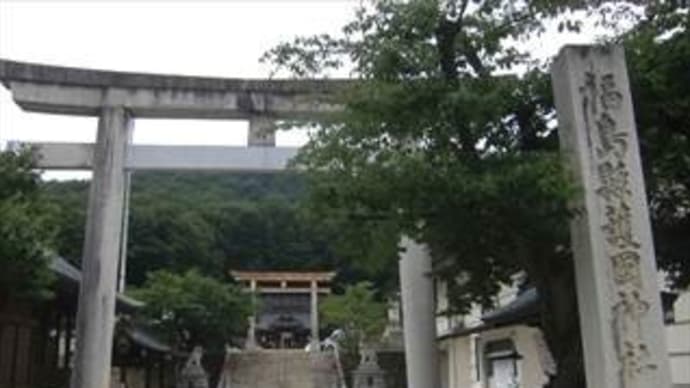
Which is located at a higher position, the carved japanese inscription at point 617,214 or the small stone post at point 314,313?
the small stone post at point 314,313

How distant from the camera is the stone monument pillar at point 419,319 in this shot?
12.8m

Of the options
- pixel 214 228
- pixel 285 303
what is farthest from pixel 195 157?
pixel 285 303

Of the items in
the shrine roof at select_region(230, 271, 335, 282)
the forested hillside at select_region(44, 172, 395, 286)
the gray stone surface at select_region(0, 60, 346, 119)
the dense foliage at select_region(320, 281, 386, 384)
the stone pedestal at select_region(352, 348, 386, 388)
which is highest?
the forested hillside at select_region(44, 172, 395, 286)

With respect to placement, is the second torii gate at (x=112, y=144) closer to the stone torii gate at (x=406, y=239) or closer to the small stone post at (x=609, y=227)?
the stone torii gate at (x=406, y=239)

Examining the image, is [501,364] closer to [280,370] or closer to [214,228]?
[280,370]

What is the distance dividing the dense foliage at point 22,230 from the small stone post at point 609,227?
6.72 metres

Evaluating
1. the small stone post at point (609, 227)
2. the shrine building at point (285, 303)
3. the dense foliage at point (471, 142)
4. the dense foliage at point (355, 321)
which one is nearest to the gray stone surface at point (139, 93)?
the dense foliage at point (471, 142)

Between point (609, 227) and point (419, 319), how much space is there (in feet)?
18.8

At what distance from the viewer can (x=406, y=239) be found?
1166 centimetres

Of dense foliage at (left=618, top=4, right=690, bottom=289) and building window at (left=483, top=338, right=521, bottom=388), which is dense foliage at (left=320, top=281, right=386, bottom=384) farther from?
dense foliage at (left=618, top=4, right=690, bottom=289)

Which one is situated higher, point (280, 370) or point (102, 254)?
point (102, 254)

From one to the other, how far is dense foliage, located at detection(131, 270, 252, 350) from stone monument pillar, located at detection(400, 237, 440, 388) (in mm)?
22668

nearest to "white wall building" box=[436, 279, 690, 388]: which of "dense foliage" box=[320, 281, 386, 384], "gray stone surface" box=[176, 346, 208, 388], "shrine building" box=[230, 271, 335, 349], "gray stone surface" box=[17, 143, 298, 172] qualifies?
"gray stone surface" box=[17, 143, 298, 172]

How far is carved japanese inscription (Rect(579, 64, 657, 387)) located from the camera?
754 centimetres
